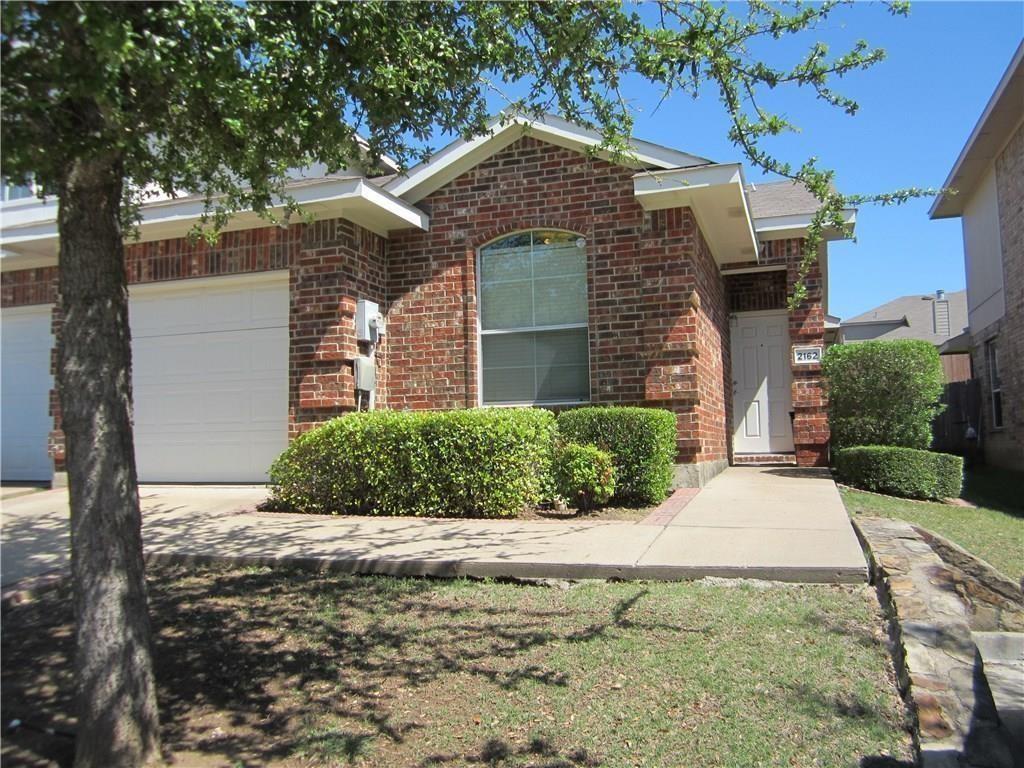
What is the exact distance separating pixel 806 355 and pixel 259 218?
8.16 m

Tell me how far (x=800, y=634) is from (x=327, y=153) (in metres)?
3.54

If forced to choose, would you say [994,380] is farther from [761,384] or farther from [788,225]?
[788,225]

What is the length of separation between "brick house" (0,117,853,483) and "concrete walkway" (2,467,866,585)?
1.80 meters

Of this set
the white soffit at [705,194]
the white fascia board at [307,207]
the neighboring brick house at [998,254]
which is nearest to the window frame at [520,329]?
the white fascia board at [307,207]

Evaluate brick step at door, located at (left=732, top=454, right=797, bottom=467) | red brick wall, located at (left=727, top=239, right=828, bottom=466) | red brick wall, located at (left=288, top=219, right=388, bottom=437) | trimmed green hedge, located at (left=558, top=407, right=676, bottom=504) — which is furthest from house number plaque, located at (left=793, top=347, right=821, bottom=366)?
red brick wall, located at (left=288, top=219, right=388, bottom=437)

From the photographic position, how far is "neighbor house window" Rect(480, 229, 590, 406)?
952cm

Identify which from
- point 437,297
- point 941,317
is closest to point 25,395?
point 437,297

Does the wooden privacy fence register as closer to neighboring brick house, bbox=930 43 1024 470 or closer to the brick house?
neighboring brick house, bbox=930 43 1024 470

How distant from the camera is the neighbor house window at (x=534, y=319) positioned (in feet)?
31.2

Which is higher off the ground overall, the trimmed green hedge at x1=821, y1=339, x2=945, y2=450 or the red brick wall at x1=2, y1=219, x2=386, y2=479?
the red brick wall at x1=2, y1=219, x2=386, y2=479

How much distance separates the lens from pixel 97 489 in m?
2.98

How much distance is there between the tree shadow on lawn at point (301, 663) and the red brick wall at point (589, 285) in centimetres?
465

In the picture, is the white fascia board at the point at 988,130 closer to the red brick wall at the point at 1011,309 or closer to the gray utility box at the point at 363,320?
the red brick wall at the point at 1011,309

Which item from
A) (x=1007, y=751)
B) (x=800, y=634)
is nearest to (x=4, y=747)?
(x=800, y=634)
